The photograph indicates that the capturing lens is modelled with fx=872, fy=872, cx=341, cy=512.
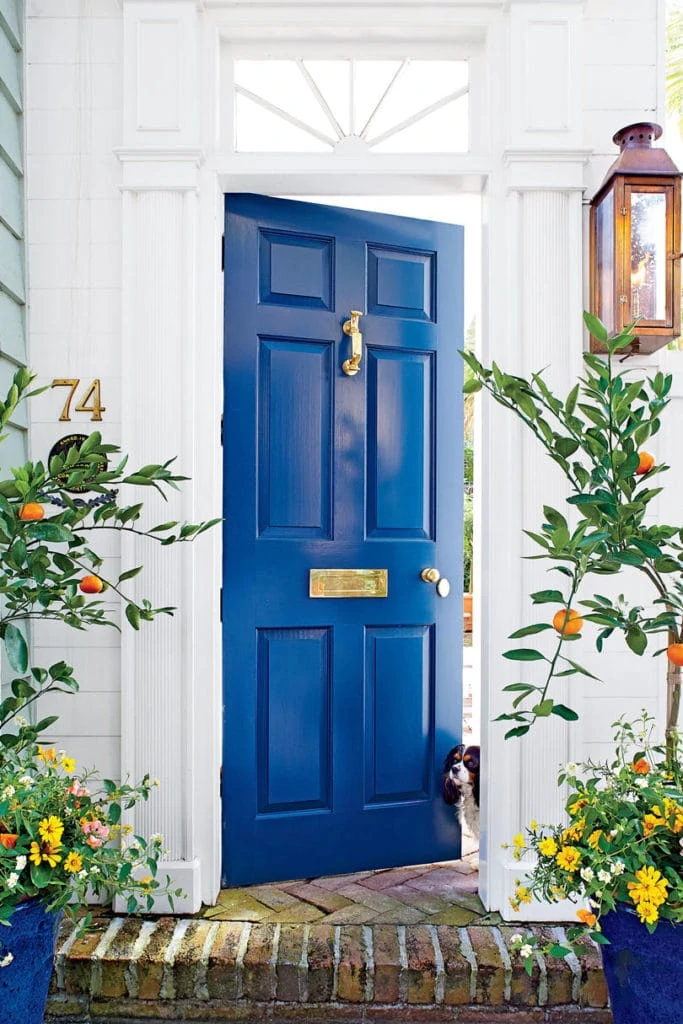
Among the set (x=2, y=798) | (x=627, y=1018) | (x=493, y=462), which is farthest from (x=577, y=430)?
(x=2, y=798)

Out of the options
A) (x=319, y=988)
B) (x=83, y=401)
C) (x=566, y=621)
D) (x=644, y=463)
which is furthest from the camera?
(x=83, y=401)

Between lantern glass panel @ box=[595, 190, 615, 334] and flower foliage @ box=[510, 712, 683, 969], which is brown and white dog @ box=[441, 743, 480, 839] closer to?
flower foliage @ box=[510, 712, 683, 969]

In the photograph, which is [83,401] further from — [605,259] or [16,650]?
[605,259]

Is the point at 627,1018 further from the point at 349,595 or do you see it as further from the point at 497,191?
the point at 497,191

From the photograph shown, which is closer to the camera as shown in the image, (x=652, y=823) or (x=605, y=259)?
(x=652, y=823)

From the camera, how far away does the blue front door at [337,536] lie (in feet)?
8.49

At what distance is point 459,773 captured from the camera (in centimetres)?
275

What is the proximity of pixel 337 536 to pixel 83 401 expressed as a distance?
2.75 ft

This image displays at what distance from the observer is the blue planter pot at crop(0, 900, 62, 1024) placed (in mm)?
1702

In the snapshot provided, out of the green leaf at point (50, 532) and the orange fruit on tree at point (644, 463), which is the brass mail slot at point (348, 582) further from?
the orange fruit on tree at point (644, 463)

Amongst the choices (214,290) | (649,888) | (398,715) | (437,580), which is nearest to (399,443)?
(437,580)

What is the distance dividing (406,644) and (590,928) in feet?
3.57

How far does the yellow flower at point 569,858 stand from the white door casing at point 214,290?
25.7 inches

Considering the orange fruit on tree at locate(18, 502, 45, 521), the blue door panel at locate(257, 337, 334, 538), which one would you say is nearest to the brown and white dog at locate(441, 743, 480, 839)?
the blue door panel at locate(257, 337, 334, 538)
